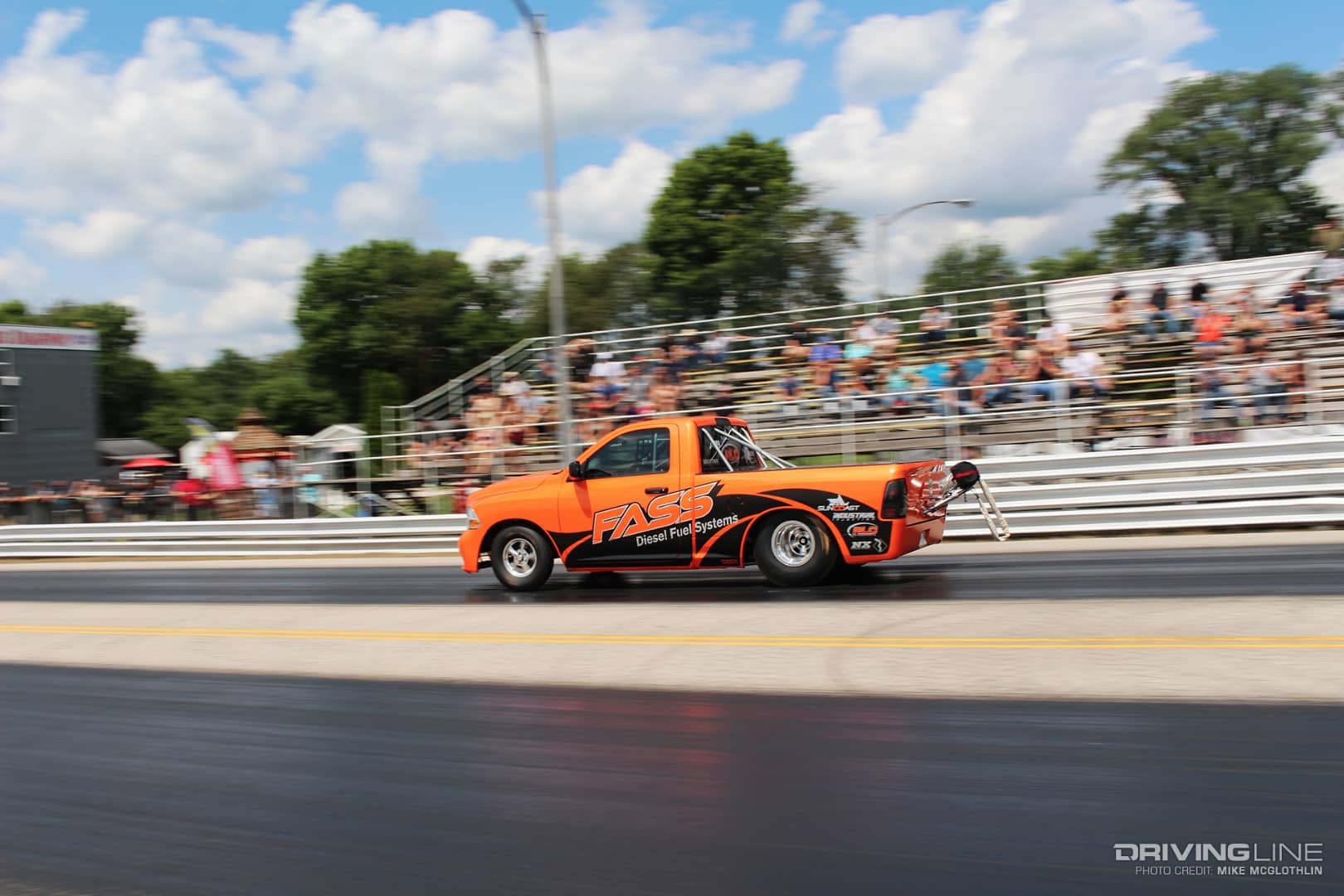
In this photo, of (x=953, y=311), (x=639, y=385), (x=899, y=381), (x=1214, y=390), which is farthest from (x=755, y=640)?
(x=953, y=311)

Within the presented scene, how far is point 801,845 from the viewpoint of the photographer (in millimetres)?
4492

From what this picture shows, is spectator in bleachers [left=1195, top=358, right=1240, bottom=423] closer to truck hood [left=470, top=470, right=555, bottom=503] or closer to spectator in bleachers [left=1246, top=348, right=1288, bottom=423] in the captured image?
spectator in bleachers [left=1246, top=348, right=1288, bottom=423]

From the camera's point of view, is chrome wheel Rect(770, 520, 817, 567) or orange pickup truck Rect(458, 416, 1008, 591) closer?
orange pickup truck Rect(458, 416, 1008, 591)

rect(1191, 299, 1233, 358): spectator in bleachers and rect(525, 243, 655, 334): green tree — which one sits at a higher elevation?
rect(525, 243, 655, 334): green tree

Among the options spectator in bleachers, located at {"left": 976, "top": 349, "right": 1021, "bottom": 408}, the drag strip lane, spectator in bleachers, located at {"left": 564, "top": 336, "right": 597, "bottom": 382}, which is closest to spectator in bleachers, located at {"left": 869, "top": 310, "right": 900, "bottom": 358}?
spectator in bleachers, located at {"left": 976, "top": 349, "right": 1021, "bottom": 408}

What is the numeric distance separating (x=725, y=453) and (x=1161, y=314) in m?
10.1

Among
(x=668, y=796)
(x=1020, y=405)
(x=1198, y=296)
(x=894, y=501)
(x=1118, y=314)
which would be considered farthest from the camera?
(x=1118, y=314)

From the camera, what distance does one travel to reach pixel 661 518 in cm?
1160

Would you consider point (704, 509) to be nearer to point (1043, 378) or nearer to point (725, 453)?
point (725, 453)

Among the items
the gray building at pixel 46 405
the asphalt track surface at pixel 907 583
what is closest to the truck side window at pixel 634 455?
the asphalt track surface at pixel 907 583

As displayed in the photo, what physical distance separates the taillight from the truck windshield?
1584 mm

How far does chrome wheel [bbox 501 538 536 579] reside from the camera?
12.6 meters

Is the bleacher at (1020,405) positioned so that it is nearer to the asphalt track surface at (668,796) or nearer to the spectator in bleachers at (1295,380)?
the spectator in bleachers at (1295,380)

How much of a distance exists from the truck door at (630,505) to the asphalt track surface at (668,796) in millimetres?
4296
